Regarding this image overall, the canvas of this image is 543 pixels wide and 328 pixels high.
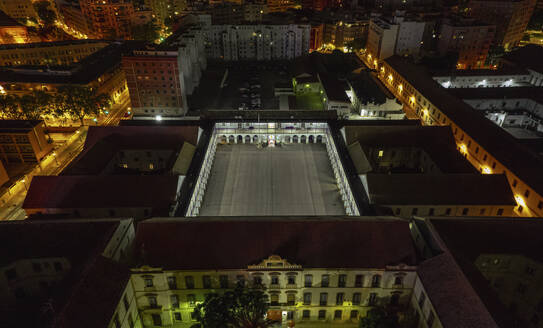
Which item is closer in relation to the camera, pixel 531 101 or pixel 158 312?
pixel 158 312

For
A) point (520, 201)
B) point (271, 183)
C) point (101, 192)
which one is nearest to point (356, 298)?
point (271, 183)

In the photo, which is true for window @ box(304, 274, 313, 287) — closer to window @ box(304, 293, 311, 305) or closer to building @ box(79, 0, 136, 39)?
window @ box(304, 293, 311, 305)

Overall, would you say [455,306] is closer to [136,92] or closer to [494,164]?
[494,164]

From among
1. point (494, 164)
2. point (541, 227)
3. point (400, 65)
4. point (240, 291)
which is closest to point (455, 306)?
point (541, 227)

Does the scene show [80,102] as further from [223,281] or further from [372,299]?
[372,299]

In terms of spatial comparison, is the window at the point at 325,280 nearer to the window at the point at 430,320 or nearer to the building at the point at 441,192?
the window at the point at 430,320

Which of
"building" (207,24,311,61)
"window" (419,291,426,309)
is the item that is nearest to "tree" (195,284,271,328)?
"window" (419,291,426,309)
